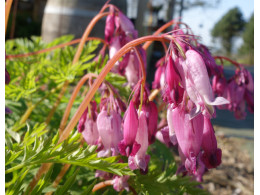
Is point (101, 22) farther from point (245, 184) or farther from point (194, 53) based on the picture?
point (194, 53)

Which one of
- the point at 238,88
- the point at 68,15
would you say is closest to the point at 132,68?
the point at 238,88

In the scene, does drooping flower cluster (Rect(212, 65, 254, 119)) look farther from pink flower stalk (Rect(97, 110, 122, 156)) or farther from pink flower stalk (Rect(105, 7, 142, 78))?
pink flower stalk (Rect(97, 110, 122, 156))

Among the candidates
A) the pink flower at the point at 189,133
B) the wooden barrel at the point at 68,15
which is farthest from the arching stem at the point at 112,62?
the wooden barrel at the point at 68,15

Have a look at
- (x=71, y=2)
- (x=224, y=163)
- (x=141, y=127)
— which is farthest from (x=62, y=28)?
(x=141, y=127)

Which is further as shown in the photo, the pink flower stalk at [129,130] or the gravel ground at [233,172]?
the gravel ground at [233,172]

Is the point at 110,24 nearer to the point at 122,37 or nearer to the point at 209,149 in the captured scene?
the point at 122,37

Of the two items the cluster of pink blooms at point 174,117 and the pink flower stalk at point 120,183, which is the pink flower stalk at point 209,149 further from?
the pink flower stalk at point 120,183

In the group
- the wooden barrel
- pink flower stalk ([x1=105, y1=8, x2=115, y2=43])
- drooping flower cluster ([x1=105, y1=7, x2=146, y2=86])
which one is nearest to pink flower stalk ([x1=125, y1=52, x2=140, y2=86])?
drooping flower cluster ([x1=105, y1=7, x2=146, y2=86])

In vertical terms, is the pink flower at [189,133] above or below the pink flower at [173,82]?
below
